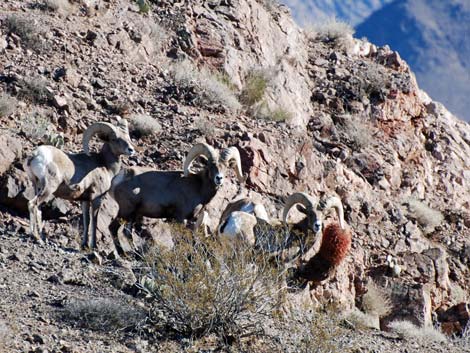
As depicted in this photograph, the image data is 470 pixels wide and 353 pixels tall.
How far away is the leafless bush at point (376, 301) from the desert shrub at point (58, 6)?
7.42 metres

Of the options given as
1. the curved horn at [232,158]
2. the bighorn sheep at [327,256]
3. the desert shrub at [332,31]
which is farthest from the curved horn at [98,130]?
the desert shrub at [332,31]

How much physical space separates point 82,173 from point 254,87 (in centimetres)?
697

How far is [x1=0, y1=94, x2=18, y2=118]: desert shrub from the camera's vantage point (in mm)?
14547

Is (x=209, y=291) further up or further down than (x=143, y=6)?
further up

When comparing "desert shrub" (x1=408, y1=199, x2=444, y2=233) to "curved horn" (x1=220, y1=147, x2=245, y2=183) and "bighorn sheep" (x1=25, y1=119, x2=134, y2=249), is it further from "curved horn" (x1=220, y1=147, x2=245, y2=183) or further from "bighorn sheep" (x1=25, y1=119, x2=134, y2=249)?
"bighorn sheep" (x1=25, y1=119, x2=134, y2=249)

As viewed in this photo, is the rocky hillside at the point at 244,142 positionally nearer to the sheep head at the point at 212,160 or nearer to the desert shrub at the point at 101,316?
the desert shrub at the point at 101,316

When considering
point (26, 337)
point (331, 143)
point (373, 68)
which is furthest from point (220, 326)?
point (373, 68)

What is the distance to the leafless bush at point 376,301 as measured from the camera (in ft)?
49.5

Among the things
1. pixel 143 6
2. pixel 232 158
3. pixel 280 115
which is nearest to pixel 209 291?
pixel 232 158

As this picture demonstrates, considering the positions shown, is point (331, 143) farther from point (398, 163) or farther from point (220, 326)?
point (220, 326)

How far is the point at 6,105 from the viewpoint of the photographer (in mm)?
14602

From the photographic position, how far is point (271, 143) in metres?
16.5

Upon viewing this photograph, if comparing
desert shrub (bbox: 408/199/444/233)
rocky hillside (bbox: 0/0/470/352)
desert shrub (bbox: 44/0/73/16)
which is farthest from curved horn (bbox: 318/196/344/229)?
desert shrub (bbox: 44/0/73/16)

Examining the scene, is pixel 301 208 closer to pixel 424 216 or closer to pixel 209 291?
pixel 209 291
